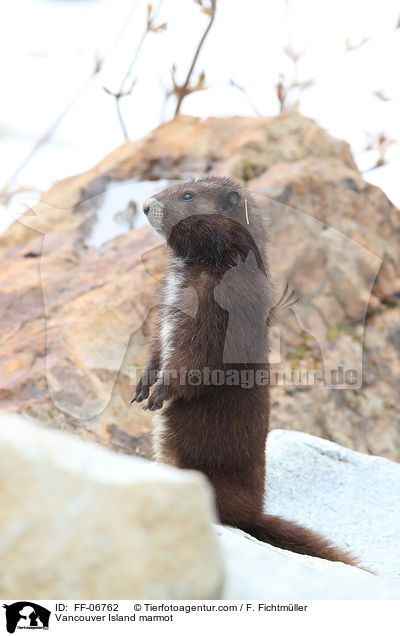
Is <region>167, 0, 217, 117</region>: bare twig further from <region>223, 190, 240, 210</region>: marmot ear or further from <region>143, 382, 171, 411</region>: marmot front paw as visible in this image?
<region>143, 382, 171, 411</region>: marmot front paw

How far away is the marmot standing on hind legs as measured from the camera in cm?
308

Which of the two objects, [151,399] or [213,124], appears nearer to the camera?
[151,399]

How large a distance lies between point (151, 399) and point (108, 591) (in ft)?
4.98

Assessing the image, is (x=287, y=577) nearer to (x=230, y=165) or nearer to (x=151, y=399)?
(x=151, y=399)

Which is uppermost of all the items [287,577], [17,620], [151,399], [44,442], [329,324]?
[329,324]

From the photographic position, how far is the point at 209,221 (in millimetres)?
3279

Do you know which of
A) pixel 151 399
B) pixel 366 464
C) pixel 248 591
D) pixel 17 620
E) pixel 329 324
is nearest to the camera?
pixel 17 620

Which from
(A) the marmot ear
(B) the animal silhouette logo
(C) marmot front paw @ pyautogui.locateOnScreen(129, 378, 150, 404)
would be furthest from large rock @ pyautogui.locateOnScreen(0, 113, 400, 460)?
(B) the animal silhouette logo

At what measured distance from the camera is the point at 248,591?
185 cm

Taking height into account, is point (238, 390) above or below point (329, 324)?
below

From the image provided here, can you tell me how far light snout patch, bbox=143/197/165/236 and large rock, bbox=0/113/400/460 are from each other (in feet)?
4.49

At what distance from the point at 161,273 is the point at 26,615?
12.0 feet

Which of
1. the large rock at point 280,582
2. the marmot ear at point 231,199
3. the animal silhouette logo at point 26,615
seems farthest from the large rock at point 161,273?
the animal silhouette logo at point 26,615

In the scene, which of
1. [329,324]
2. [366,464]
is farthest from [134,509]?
[329,324]
